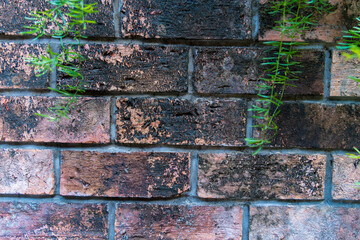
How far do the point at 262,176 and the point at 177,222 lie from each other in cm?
21

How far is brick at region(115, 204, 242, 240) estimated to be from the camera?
548 millimetres

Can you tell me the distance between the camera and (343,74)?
0.54m

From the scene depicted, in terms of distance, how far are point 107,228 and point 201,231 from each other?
20 cm

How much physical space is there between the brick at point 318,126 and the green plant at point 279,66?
2 cm

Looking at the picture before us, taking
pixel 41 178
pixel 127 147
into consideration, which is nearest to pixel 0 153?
pixel 41 178

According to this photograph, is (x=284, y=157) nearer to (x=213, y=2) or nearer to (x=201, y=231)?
(x=201, y=231)

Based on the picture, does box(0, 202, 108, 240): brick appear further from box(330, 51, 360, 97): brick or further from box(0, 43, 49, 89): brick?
box(330, 51, 360, 97): brick

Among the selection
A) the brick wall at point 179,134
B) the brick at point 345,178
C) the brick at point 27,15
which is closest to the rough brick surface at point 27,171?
the brick wall at point 179,134

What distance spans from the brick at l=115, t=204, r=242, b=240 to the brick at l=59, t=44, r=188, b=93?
26 centimetres

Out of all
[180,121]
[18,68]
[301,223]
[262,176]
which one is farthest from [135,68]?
[301,223]

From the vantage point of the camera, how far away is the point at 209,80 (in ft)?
1.77

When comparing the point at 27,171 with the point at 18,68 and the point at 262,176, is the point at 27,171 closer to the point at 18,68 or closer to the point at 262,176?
the point at 18,68

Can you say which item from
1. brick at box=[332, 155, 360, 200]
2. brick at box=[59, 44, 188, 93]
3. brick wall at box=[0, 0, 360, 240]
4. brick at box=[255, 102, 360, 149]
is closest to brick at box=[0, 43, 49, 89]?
brick wall at box=[0, 0, 360, 240]

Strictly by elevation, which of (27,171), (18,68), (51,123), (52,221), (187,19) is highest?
(187,19)
